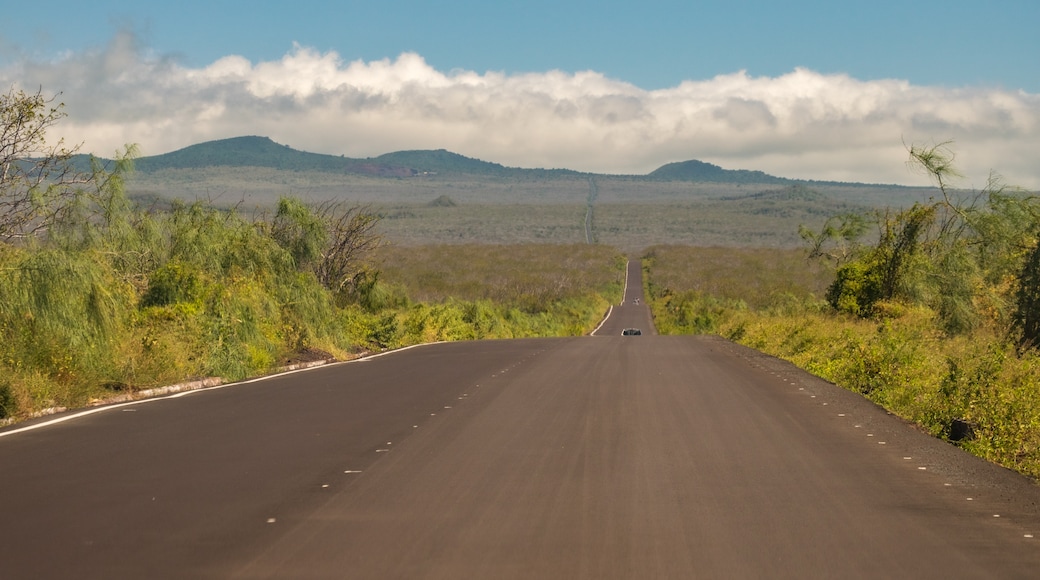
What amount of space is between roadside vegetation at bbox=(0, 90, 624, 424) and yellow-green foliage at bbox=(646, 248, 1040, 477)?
12169 mm

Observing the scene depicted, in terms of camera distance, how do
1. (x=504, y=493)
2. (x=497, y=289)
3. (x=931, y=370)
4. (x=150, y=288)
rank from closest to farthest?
(x=504, y=493), (x=931, y=370), (x=150, y=288), (x=497, y=289)

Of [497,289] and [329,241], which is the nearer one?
[329,241]

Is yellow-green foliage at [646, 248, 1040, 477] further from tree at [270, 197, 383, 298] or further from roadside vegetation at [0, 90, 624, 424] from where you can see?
tree at [270, 197, 383, 298]

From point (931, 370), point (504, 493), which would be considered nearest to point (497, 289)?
point (931, 370)

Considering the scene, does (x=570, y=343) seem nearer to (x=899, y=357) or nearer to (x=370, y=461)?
(x=899, y=357)

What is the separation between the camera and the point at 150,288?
77.6 feet

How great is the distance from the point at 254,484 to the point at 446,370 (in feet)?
49.5

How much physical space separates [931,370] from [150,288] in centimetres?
1604

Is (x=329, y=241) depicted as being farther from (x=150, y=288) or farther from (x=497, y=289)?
(x=497, y=289)

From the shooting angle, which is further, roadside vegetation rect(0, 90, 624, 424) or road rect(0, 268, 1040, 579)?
roadside vegetation rect(0, 90, 624, 424)

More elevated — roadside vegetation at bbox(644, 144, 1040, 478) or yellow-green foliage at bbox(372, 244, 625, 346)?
Result: roadside vegetation at bbox(644, 144, 1040, 478)

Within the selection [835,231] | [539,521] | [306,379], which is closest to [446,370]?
[306,379]

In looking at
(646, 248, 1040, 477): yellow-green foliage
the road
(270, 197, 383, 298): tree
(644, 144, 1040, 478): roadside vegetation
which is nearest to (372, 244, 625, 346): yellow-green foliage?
(270, 197, 383, 298): tree

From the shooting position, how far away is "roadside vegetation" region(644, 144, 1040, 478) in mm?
13883
